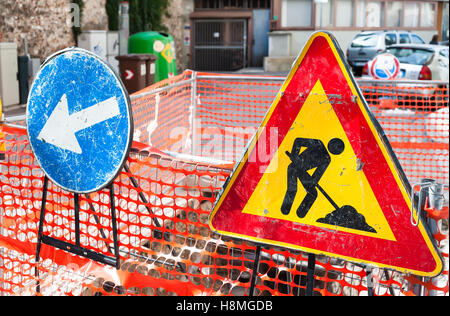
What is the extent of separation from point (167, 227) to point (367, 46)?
672 inches

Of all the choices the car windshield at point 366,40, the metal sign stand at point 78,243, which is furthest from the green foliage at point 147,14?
the metal sign stand at point 78,243

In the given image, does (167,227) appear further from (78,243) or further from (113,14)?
(113,14)

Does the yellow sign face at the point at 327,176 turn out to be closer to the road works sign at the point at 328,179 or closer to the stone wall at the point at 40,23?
the road works sign at the point at 328,179

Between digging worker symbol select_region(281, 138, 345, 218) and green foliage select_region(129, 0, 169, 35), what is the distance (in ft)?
52.2

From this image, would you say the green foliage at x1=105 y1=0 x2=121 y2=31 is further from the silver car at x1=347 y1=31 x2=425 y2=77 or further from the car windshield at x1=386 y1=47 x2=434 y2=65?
the silver car at x1=347 y1=31 x2=425 y2=77

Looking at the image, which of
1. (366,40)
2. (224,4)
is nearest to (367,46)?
(366,40)

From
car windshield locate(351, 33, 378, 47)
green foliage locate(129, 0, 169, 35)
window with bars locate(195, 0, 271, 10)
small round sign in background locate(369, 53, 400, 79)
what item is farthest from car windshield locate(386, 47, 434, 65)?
window with bars locate(195, 0, 271, 10)

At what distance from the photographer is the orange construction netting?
3255mm

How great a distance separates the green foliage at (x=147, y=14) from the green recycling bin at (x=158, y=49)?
290 cm

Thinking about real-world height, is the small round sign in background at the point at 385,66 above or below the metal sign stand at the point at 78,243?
above

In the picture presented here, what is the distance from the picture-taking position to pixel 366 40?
844 inches

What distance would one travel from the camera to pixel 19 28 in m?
11.5

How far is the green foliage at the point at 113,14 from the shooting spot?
1579cm

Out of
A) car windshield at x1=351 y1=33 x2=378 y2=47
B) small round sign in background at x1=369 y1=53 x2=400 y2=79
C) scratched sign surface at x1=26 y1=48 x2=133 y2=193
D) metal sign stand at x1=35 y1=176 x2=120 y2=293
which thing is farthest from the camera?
car windshield at x1=351 y1=33 x2=378 y2=47
